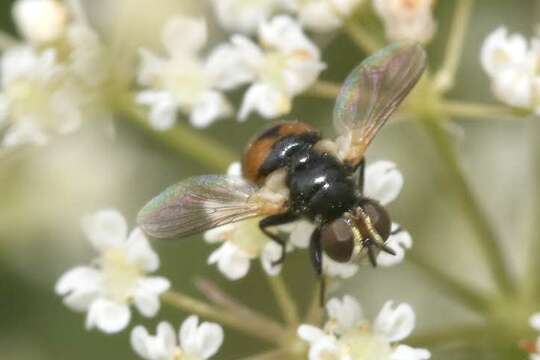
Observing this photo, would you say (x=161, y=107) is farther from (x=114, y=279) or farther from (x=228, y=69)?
(x=114, y=279)

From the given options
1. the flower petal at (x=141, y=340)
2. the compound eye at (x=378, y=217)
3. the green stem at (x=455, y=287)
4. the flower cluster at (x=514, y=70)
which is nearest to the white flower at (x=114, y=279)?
the flower petal at (x=141, y=340)

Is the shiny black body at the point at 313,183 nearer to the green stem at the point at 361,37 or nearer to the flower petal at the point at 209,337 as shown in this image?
the flower petal at the point at 209,337

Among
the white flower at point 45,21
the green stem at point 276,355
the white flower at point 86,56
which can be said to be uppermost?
the white flower at point 45,21

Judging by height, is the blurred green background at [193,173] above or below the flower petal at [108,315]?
above

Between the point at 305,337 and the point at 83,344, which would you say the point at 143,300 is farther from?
the point at 83,344

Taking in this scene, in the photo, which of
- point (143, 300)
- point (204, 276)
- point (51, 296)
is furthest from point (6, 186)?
point (143, 300)

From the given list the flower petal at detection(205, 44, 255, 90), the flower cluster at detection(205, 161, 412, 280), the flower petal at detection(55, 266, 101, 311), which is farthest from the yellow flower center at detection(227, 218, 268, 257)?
the flower petal at detection(205, 44, 255, 90)
